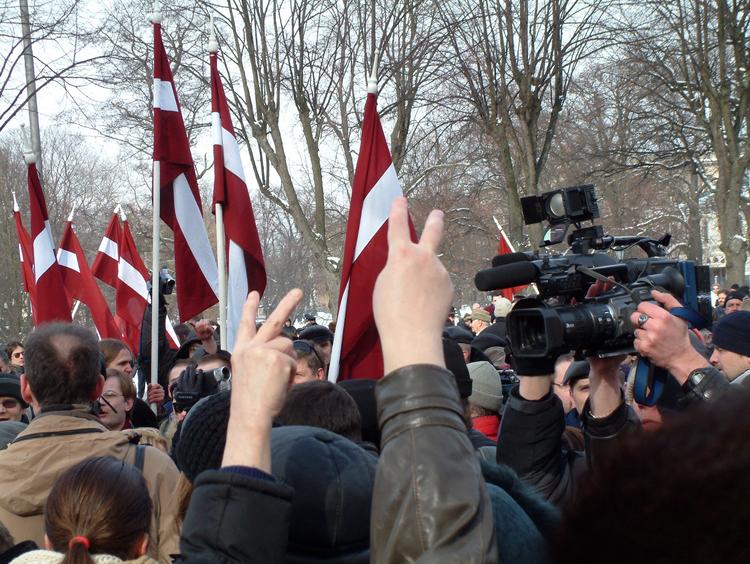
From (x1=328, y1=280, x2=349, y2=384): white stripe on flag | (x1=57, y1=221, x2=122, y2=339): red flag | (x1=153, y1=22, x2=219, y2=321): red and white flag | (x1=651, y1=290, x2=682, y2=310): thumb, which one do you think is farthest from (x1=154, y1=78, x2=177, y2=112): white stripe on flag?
(x1=651, y1=290, x2=682, y2=310): thumb

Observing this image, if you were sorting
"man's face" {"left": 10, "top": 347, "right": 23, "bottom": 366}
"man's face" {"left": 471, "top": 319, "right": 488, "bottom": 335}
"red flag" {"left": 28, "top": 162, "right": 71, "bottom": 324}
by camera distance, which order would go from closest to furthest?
"red flag" {"left": 28, "top": 162, "right": 71, "bottom": 324} < "man's face" {"left": 10, "top": 347, "right": 23, "bottom": 366} < "man's face" {"left": 471, "top": 319, "right": 488, "bottom": 335}

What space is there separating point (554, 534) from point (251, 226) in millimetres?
5197

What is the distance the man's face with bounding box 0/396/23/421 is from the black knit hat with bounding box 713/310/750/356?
3862 millimetres

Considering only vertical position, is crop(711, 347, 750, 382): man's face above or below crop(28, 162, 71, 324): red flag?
below

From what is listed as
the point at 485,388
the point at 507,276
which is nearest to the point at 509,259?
the point at 507,276

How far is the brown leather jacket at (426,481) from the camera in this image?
4.28 ft

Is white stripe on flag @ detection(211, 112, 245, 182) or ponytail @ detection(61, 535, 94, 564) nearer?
ponytail @ detection(61, 535, 94, 564)

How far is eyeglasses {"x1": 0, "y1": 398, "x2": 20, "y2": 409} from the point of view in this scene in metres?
4.88

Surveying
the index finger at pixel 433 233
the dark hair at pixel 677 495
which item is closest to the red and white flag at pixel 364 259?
the index finger at pixel 433 233

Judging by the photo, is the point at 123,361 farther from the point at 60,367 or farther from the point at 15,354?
the point at 15,354

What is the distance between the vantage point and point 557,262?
2473mm

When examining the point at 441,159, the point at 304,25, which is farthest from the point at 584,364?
the point at 441,159

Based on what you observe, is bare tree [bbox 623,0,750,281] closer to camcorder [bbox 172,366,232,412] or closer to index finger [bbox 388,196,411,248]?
camcorder [bbox 172,366,232,412]

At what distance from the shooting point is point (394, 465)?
1.35m
